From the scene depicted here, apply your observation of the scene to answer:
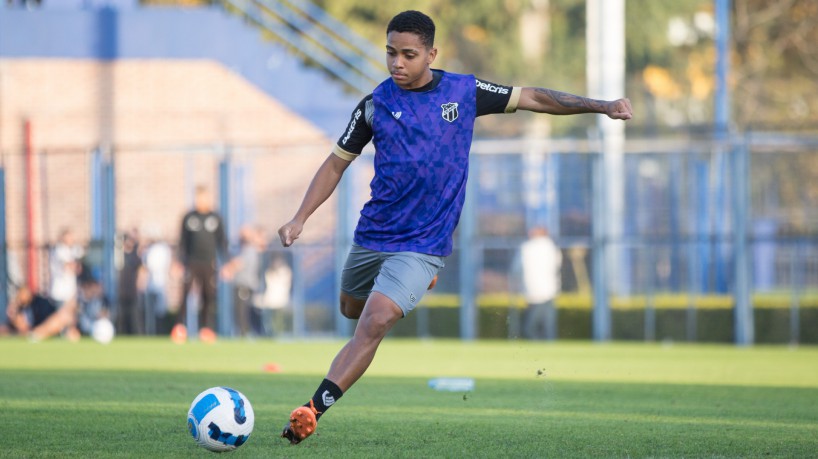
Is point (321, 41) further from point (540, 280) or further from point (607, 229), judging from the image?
point (540, 280)

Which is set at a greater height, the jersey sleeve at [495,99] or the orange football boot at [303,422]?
the jersey sleeve at [495,99]

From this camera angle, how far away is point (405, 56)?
288 inches

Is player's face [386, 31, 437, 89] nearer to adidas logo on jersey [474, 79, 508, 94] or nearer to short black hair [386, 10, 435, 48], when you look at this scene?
short black hair [386, 10, 435, 48]

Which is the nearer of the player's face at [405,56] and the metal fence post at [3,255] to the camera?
the player's face at [405,56]

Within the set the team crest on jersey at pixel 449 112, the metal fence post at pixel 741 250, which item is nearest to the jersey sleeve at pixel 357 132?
the team crest on jersey at pixel 449 112

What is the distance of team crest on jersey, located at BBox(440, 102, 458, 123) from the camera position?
24.5 ft

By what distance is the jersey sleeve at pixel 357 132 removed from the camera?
7.56m

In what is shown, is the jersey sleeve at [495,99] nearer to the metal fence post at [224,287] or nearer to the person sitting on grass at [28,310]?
the metal fence post at [224,287]

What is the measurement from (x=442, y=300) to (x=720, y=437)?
14.7m

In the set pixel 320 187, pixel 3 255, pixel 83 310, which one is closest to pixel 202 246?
pixel 83 310

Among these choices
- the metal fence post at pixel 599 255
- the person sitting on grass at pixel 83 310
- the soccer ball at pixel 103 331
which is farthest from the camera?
the person sitting on grass at pixel 83 310

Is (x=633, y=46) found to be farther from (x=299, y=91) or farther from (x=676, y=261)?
(x=676, y=261)

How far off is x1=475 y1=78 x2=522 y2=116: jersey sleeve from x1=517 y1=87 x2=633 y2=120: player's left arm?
39 millimetres

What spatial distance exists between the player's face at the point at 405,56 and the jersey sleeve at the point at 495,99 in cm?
47
